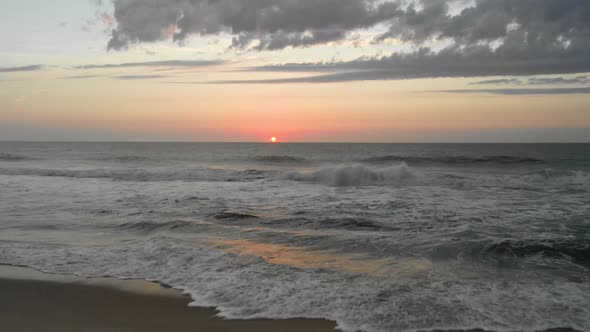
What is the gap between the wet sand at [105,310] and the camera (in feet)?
15.4

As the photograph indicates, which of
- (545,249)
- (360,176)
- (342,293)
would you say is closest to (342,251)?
(342,293)

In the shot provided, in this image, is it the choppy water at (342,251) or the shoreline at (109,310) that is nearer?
the shoreline at (109,310)

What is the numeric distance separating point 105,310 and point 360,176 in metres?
17.7

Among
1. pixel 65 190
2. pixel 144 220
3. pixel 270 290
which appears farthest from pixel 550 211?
pixel 65 190

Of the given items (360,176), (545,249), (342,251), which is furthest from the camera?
(360,176)

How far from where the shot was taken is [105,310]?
516cm

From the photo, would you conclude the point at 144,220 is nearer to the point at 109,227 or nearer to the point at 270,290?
the point at 109,227

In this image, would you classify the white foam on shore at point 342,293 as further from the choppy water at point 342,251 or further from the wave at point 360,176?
the wave at point 360,176

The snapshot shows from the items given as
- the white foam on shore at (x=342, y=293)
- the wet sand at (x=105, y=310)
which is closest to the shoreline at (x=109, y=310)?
the wet sand at (x=105, y=310)

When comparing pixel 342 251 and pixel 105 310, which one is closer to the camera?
pixel 105 310

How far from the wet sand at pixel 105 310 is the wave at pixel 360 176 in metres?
15.5

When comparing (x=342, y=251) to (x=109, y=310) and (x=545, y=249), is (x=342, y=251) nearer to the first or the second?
(x=545, y=249)

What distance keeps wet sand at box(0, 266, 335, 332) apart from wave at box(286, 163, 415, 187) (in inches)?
608

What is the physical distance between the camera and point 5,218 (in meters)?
11.0
